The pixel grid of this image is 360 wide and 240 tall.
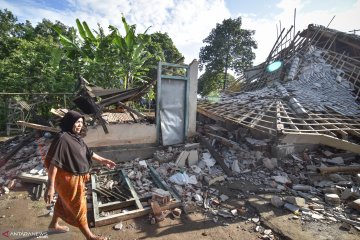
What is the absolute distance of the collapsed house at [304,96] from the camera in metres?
6.00

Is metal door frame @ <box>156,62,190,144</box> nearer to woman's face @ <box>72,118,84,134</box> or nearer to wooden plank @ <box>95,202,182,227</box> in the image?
wooden plank @ <box>95,202,182,227</box>

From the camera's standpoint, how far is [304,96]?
8.36 meters

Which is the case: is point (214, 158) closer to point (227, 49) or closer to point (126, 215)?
point (126, 215)

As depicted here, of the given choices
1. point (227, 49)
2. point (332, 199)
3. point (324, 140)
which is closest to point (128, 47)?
point (324, 140)

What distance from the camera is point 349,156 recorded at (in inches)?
246

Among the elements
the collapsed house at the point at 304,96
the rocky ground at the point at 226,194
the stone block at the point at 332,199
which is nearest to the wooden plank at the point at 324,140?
the collapsed house at the point at 304,96

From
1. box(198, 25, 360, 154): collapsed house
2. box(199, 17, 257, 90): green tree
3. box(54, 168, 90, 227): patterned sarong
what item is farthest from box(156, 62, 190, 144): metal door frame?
box(199, 17, 257, 90): green tree

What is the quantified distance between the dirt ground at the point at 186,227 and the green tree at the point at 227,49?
61.2 ft

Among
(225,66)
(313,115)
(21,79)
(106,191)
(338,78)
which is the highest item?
(225,66)

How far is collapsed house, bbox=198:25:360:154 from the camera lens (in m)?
6.00

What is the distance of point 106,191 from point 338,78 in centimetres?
1160

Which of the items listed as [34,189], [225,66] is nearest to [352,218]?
[34,189]

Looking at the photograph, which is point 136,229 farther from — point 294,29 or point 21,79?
point 294,29

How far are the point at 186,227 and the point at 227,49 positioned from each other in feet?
67.6
